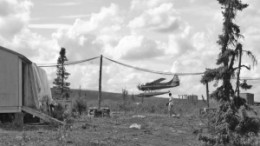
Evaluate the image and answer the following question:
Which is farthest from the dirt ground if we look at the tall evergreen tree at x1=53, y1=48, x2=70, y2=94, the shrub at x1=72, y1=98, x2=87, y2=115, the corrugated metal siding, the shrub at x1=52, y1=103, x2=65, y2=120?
the tall evergreen tree at x1=53, y1=48, x2=70, y2=94

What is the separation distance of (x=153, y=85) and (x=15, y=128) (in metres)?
36.7

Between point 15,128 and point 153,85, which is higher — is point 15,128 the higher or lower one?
the lower one

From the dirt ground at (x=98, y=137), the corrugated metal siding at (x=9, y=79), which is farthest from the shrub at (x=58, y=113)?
the dirt ground at (x=98, y=137)

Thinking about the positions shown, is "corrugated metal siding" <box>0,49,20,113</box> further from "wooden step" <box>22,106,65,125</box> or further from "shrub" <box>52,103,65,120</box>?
"shrub" <box>52,103,65,120</box>

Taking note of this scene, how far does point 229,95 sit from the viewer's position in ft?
41.2

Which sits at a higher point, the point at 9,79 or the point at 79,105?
the point at 9,79

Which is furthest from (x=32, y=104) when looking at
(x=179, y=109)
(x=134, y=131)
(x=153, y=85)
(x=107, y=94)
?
(x=107, y=94)

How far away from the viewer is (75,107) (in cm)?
2972

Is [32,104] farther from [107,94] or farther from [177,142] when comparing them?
[107,94]

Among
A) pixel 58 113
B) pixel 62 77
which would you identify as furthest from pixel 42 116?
pixel 62 77

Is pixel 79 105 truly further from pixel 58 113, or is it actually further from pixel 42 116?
pixel 42 116

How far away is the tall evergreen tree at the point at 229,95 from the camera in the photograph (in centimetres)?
1223

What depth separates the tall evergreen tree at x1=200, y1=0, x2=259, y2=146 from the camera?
40.1 feet

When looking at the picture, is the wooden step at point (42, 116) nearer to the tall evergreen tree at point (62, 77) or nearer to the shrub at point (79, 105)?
the shrub at point (79, 105)
